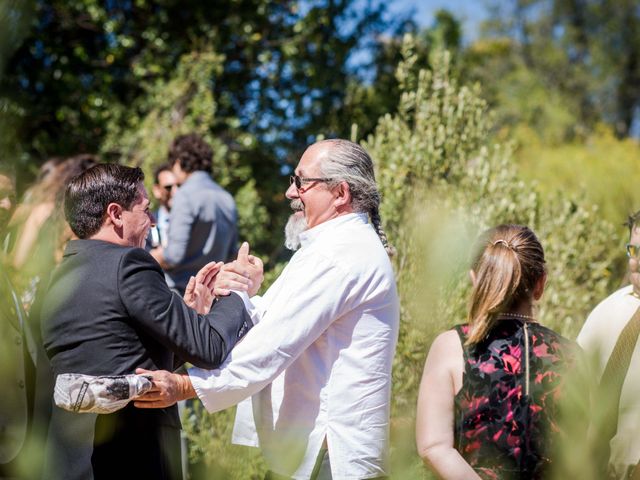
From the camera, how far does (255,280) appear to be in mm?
2664

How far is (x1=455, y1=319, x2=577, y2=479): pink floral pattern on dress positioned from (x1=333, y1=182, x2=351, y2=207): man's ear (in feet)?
2.15

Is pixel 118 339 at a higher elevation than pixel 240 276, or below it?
below

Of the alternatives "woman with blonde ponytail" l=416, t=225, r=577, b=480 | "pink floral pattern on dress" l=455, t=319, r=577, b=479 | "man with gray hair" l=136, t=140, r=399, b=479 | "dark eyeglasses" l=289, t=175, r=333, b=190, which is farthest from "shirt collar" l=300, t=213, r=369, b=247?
"pink floral pattern on dress" l=455, t=319, r=577, b=479

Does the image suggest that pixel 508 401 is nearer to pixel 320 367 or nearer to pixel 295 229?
pixel 320 367

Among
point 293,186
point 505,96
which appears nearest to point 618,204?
point 293,186

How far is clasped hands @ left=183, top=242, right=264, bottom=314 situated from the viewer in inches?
101

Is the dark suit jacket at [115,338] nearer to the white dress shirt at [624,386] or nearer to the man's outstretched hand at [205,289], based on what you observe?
the man's outstretched hand at [205,289]

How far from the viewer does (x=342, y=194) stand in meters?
2.69

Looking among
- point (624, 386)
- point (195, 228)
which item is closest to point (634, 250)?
point (624, 386)

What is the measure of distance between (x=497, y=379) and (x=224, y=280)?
3.15ft

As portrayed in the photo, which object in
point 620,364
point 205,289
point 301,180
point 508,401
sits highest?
point 301,180

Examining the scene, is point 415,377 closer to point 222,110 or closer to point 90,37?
point 222,110

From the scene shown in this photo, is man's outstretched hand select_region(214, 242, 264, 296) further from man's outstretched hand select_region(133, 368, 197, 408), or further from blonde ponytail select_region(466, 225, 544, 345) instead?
blonde ponytail select_region(466, 225, 544, 345)

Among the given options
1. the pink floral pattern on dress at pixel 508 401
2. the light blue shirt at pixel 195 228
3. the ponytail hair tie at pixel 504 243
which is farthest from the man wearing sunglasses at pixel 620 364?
the light blue shirt at pixel 195 228
